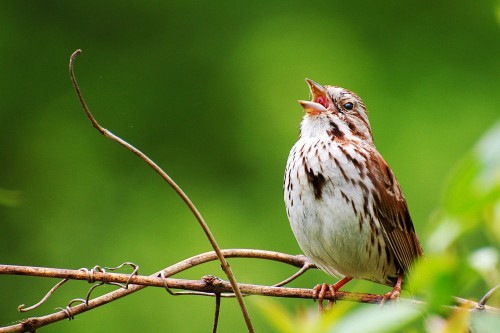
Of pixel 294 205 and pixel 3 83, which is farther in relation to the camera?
pixel 3 83

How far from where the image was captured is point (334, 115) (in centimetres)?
362

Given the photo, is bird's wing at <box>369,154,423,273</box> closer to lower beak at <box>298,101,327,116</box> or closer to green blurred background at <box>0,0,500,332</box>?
lower beak at <box>298,101,327,116</box>

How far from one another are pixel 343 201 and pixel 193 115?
3914 mm

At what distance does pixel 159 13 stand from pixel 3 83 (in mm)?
1410

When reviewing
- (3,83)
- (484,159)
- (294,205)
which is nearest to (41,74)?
(3,83)

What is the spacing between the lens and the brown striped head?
11.6ft

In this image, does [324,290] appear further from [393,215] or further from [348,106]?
[348,106]

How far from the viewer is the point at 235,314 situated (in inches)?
223

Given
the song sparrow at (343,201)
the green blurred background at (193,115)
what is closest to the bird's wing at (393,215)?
the song sparrow at (343,201)

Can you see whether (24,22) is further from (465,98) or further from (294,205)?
(294,205)

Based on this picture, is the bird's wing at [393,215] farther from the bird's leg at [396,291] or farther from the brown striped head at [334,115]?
the brown striped head at [334,115]

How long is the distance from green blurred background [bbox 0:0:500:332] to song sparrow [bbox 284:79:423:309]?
197 centimetres

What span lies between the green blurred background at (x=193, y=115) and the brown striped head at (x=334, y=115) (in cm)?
189

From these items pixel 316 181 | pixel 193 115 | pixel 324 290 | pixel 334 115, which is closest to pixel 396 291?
pixel 324 290
